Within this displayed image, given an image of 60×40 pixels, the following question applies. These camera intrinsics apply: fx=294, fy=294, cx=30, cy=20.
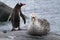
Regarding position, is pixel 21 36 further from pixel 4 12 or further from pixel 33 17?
pixel 4 12

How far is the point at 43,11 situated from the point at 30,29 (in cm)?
685

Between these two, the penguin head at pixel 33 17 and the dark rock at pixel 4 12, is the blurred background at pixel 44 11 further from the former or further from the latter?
the penguin head at pixel 33 17

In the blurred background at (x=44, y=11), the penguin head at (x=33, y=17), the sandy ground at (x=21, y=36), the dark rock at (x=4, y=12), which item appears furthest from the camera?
the dark rock at (x=4, y=12)

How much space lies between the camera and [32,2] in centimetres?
1844

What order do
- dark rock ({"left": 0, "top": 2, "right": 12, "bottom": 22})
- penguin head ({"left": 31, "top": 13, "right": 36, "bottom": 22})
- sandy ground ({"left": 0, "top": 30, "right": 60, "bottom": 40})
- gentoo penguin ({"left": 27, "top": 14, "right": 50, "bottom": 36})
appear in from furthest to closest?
dark rock ({"left": 0, "top": 2, "right": 12, "bottom": 22}) → gentoo penguin ({"left": 27, "top": 14, "right": 50, "bottom": 36}) → penguin head ({"left": 31, "top": 13, "right": 36, "bottom": 22}) → sandy ground ({"left": 0, "top": 30, "right": 60, "bottom": 40})

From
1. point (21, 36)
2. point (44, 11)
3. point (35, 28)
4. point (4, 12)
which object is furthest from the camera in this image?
point (44, 11)

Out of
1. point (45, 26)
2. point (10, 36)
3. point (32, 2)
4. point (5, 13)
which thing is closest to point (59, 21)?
point (5, 13)

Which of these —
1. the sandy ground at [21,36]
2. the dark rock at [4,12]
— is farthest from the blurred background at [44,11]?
the sandy ground at [21,36]

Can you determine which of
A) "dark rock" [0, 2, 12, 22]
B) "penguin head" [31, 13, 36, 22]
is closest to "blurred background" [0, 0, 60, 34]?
"dark rock" [0, 2, 12, 22]

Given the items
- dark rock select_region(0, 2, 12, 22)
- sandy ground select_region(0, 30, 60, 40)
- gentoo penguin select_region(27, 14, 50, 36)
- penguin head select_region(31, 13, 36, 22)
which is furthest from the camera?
dark rock select_region(0, 2, 12, 22)

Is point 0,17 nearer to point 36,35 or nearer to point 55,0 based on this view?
point 36,35

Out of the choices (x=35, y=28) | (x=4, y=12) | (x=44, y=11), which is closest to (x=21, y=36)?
(x=35, y=28)

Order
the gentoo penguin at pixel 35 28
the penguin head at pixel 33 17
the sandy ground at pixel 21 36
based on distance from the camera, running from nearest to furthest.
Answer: the sandy ground at pixel 21 36 → the penguin head at pixel 33 17 → the gentoo penguin at pixel 35 28

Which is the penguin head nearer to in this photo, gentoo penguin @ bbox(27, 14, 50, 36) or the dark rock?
gentoo penguin @ bbox(27, 14, 50, 36)
